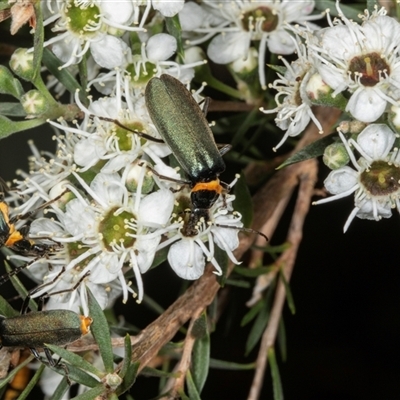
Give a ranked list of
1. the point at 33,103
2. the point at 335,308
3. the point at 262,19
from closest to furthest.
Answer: the point at 33,103, the point at 262,19, the point at 335,308

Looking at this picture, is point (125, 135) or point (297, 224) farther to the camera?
point (297, 224)

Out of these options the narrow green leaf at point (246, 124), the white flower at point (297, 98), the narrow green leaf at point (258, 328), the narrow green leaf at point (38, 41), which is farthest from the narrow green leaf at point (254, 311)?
the narrow green leaf at point (38, 41)

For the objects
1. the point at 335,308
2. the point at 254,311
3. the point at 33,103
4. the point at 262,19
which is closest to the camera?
the point at 33,103

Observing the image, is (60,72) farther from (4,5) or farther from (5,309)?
(5,309)

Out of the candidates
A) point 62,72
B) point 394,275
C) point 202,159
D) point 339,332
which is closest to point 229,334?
point 339,332

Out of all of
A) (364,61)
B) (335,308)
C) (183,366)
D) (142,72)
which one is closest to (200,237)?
(183,366)

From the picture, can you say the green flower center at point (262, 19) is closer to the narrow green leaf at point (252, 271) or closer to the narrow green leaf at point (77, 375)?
the narrow green leaf at point (252, 271)
